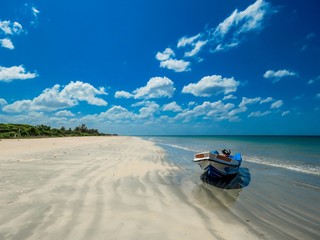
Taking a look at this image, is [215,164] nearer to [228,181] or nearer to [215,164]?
[215,164]

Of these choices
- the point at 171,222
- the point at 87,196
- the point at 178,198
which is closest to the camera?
the point at 171,222

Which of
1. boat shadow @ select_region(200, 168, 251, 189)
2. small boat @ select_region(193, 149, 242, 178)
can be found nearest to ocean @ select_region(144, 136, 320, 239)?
boat shadow @ select_region(200, 168, 251, 189)

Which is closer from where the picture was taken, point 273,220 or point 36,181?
point 273,220

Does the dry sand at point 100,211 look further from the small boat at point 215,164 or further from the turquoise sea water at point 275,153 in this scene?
the turquoise sea water at point 275,153

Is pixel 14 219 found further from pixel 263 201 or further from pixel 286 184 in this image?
pixel 286 184

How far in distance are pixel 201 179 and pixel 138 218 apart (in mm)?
6295

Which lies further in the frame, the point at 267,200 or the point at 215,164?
the point at 215,164

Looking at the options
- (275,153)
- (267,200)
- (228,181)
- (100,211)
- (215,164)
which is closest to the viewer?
(100,211)

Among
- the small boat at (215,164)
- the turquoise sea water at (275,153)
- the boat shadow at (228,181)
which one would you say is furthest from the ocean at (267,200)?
the turquoise sea water at (275,153)

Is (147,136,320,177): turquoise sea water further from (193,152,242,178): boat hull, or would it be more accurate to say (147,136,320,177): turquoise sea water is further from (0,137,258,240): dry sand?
(0,137,258,240): dry sand

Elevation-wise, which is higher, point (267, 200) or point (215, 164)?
point (215, 164)

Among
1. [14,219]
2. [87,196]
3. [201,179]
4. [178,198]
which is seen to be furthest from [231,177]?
[14,219]

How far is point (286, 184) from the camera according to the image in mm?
10773

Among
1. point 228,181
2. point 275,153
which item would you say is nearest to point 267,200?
point 228,181
